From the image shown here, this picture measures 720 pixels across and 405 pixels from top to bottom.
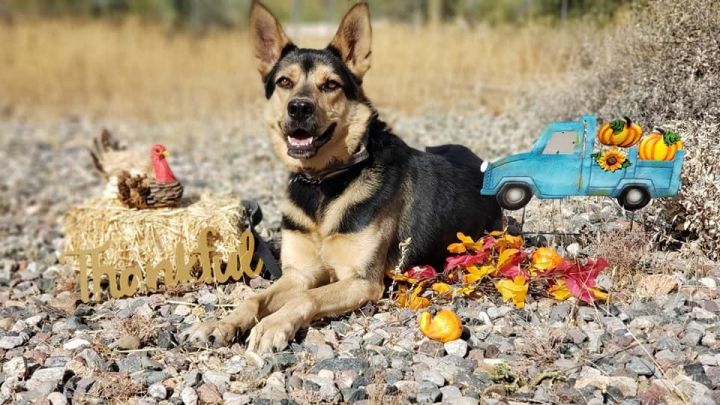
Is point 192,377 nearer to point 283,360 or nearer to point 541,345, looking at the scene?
point 283,360

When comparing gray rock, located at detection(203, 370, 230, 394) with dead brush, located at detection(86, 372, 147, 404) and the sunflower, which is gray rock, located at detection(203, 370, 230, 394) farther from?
the sunflower

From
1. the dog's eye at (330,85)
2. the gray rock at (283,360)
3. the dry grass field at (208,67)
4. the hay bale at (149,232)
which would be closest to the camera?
the gray rock at (283,360)

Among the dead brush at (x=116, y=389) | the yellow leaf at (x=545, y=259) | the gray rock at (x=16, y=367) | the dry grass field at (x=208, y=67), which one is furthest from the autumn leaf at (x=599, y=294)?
the dry grass field at (x=208, y=67)

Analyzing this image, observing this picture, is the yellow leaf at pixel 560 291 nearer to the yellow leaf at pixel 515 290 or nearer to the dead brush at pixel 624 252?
the yellow leaf at pixel 515 290

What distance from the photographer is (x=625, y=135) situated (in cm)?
443

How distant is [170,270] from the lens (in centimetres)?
501

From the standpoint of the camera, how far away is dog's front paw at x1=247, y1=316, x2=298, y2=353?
3842mm

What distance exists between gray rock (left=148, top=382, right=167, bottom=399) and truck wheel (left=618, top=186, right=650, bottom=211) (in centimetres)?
295

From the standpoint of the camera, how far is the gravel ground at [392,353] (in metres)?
3.43

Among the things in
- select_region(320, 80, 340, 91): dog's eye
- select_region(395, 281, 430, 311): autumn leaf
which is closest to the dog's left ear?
select_region(320, 80, 340, 91): dog's eye

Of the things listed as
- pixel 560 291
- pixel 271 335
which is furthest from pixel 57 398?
pixel 560 291

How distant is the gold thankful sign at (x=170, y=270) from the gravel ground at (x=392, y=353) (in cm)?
10

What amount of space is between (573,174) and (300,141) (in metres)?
1.76

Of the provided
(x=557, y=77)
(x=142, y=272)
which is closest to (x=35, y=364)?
(x=142, y=272)
